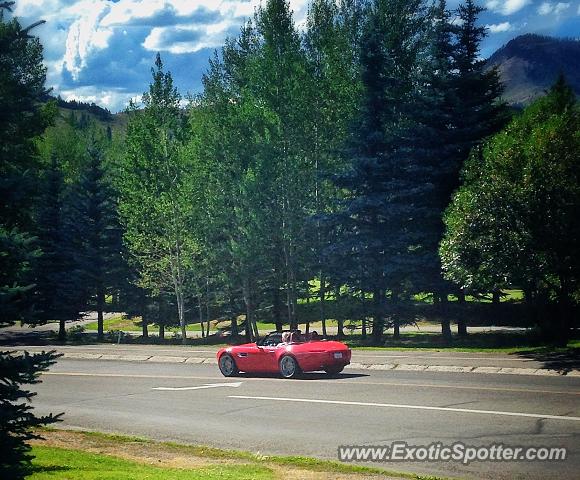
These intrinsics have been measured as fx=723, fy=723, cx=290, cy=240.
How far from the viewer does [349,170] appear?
36.6m

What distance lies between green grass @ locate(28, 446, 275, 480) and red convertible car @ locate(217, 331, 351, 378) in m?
9.31

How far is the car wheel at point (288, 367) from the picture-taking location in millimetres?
22156

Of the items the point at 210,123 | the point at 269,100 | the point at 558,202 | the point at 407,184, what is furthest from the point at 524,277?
the point at 210,123

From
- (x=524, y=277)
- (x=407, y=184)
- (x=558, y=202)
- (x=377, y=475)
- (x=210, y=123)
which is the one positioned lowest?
(x=377, y=475)

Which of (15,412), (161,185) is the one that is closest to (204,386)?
(15,412)

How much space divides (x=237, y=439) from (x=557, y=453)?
6.04 m

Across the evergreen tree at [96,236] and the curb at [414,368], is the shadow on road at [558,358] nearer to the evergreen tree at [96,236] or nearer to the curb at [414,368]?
the curb at [414,368]

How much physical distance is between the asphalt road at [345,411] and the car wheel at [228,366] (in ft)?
0.93

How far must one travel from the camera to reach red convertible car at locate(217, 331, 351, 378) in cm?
2191

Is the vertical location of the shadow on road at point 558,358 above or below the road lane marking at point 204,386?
above

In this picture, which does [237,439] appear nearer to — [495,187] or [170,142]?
[495,187]

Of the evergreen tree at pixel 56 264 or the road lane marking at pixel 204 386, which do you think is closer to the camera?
the road lane marking at pixel 204 386

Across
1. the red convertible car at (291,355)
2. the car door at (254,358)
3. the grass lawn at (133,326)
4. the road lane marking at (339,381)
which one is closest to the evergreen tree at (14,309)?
the road lane marking at (339,381)

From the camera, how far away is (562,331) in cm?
2819
